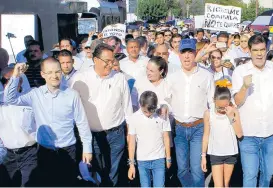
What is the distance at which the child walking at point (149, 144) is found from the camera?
5.87 meters

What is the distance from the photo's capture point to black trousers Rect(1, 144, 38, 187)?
548 cm

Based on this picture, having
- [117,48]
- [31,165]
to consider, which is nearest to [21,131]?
[31,165]

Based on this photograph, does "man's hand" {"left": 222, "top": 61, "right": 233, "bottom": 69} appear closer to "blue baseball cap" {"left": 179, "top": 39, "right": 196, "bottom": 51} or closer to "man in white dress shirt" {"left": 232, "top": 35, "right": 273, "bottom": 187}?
"blue baseball cap" {"left": 179, "top": 39, "right": 196, "bottom": 51}

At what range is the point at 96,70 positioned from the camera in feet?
20.2

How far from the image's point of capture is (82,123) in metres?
5.66

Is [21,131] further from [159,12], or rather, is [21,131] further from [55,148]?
[159,12]

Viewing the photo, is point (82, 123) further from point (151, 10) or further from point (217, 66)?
point (151, 10)

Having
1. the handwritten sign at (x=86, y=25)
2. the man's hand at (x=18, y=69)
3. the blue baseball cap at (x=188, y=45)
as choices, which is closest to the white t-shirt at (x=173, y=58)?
the blue baseball cap at (x=188, y=45)

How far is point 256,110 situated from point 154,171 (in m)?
1.35

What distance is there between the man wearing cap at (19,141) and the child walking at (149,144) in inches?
44.4

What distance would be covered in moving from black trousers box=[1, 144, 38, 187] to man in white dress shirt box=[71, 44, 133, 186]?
0.88m

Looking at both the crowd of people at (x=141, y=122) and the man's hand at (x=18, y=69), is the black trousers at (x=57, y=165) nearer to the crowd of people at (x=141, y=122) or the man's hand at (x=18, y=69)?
the crowd of people at (x=141, y=122)

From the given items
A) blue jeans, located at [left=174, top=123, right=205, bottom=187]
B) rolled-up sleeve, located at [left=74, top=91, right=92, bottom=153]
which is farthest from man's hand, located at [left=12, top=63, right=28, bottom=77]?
blue jeans, located at [left=174, top=123, right=205, bottom=187]

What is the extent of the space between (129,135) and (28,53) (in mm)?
2500
